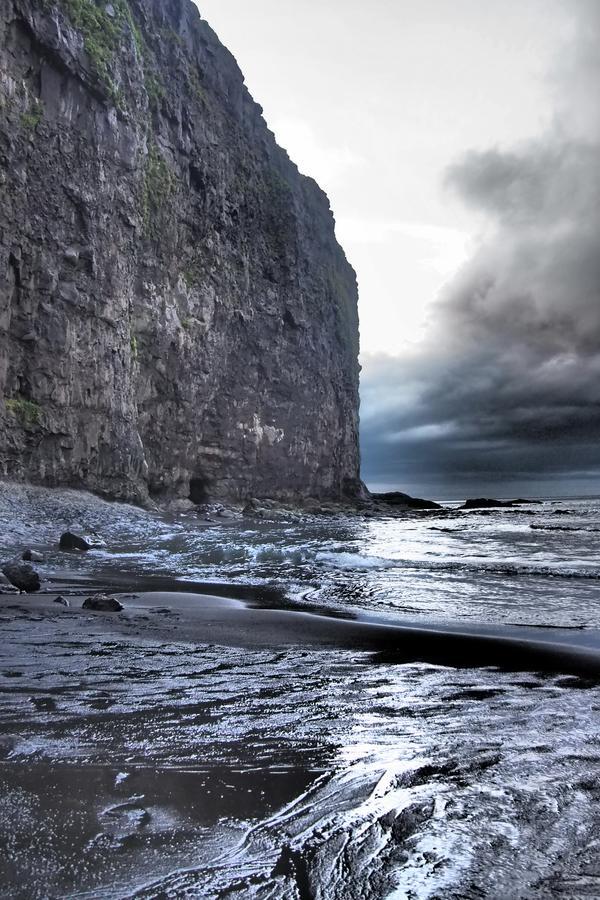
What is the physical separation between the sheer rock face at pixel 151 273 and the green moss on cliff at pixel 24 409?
58 mm

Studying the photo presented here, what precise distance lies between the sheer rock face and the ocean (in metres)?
22.5

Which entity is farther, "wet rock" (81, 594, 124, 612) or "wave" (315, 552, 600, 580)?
"wave" (315, 552, 600, 580)

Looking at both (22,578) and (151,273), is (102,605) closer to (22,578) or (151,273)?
(22,578)

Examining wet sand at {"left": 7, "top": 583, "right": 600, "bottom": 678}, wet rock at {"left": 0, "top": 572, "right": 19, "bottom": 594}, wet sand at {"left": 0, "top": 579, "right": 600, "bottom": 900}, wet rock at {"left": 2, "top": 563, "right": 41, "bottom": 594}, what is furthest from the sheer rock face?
wet sand at {"left": 0, "top": 579, "right": 600, "bottom": 900}

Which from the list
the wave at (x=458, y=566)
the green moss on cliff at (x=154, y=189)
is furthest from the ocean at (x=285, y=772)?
the green moss on cliff at (x=154, y=189)

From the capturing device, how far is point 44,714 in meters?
2.76

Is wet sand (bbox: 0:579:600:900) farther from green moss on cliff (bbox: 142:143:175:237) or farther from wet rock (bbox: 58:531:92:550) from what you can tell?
green moss on cliff (bbox: 142:143:175:237)

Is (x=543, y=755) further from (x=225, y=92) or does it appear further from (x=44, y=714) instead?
(x=225, y=92)

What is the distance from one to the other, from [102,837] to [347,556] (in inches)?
459

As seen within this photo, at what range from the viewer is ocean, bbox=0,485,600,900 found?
156 cm

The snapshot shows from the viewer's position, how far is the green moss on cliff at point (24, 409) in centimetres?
2423

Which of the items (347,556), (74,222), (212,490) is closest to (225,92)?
(74,222)

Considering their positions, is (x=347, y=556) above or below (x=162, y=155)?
below

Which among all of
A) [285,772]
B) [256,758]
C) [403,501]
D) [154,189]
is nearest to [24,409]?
[154,189]
